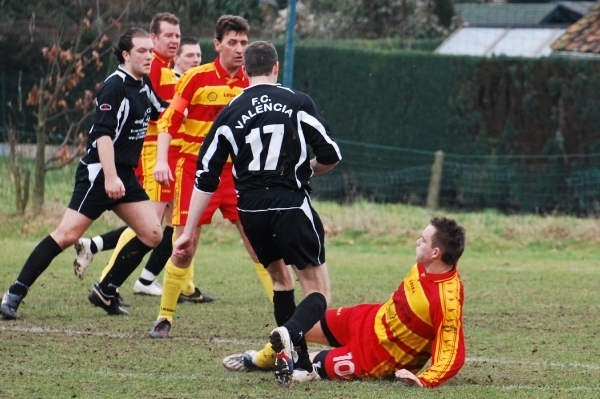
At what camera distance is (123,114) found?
8094mm

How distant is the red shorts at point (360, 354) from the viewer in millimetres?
6176

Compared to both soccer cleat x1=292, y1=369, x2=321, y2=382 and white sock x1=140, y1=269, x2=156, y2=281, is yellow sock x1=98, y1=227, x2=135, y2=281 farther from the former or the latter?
soccer cleat x1=292, y1=369, x2=321, y2=382

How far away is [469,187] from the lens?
19859 millimetres

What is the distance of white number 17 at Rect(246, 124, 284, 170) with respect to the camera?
19.9ft

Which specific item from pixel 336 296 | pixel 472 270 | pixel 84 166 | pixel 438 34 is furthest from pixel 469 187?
pixel 438 34

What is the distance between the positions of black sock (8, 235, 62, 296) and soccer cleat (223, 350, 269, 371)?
2324mm

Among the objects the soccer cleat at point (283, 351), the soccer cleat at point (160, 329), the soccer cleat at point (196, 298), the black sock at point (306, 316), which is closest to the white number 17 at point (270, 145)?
the black sock at point (306, 316)

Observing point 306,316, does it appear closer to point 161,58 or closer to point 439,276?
point 439,276

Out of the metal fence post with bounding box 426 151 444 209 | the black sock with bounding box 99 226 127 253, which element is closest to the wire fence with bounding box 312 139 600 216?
the metal fence post with bounding box 426 151 444 209

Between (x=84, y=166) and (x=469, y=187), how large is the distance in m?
12.7

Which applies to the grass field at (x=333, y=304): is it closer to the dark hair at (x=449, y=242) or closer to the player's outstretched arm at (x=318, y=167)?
the dark hair at (x=449, y=242)

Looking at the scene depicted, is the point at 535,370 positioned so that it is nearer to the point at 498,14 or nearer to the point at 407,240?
the point at 407,240

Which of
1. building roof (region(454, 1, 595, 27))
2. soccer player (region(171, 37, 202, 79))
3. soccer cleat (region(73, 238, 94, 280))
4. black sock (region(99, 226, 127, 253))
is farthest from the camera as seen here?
building roof (region(454, 1, 595, 27))

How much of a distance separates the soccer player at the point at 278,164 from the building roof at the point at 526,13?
40091 mm
